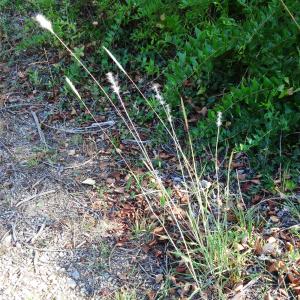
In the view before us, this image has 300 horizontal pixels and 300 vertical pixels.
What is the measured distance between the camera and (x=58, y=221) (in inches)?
106

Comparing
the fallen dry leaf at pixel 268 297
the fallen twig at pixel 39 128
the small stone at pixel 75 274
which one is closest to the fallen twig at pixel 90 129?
the fallen twig at pixel 39 128

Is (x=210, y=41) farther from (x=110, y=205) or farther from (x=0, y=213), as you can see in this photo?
(x=0, y=213)

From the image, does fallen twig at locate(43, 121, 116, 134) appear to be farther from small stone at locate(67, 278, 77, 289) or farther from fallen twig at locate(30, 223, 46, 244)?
small stone at locate(67, 278, 77, 289)

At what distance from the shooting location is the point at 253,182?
275 centimetres

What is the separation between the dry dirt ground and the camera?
7.87ft

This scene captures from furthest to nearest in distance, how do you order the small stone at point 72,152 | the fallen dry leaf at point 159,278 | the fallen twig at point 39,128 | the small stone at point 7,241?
1. the fallen twig at point 39,128
2. the small stone at point 72,152
3. the small stone at point 7,241
4. the fallen dry leaf at point 159,278

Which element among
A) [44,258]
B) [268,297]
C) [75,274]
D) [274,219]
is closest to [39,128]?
[44,258]

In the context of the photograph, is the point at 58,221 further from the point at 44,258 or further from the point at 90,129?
the point at 90,129

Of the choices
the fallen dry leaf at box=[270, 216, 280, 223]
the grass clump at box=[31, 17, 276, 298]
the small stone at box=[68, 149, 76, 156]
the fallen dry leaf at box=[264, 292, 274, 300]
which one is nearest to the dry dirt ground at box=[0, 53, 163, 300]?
the small stone at box=[68, 149, 76, 156]

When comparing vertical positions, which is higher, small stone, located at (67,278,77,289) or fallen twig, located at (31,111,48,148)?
fallen twig, located at (31,111,48,148)

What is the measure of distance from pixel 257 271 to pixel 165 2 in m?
2.01

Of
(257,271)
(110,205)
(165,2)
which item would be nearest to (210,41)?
(165,2)

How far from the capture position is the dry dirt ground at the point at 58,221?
240cm

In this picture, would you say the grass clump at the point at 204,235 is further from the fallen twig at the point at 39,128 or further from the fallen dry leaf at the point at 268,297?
the fallen twig at the point at 39,128
